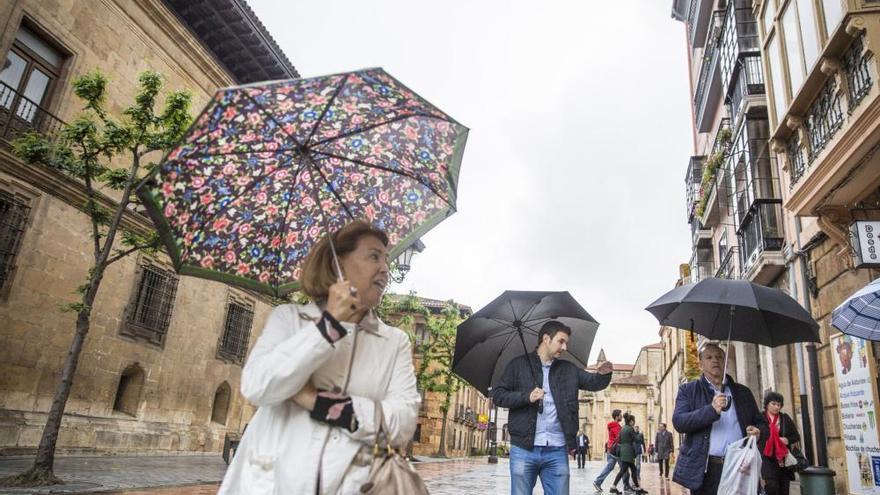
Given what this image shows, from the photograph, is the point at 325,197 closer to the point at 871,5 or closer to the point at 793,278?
the point at 871,5

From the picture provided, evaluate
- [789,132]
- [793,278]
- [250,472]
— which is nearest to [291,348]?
[250,472]

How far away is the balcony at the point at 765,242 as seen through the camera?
475 inches

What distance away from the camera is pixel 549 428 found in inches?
178

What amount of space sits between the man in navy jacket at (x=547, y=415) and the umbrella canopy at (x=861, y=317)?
11.2ft

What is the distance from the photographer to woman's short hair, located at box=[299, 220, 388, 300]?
7.08ft

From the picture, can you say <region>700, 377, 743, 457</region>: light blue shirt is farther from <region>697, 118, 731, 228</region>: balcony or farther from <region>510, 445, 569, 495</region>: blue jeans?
<region>697, 118, 731, 228</region>: balcony

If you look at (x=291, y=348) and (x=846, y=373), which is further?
(x=846, y=373)

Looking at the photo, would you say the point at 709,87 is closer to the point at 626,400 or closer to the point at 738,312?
the point at 738,312

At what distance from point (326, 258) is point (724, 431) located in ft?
12.9

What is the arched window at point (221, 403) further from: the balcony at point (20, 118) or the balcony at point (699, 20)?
the balcony at point (699, 20)

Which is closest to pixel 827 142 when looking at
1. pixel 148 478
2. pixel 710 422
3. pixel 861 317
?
pixel 861 317

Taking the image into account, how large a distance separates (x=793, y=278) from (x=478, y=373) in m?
8.45

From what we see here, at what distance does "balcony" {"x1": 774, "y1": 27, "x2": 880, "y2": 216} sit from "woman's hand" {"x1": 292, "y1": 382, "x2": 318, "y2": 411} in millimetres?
8108

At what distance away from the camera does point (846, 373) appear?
871 centimetres
